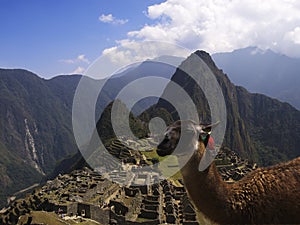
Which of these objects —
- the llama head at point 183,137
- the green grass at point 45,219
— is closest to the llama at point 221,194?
the llama head at point 183,137

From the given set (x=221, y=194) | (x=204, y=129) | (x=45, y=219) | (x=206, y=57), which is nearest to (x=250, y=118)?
(x=206, y=57)

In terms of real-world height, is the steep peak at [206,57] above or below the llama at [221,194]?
above

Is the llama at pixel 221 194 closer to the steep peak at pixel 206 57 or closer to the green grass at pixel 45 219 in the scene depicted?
the green grass at pixel 45 219

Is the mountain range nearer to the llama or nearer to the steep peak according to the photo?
the steep peak

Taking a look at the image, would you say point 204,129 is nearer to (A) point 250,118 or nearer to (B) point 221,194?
(B) point 221,194

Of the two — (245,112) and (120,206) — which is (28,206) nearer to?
(120,206)

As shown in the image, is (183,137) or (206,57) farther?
(206,57)
